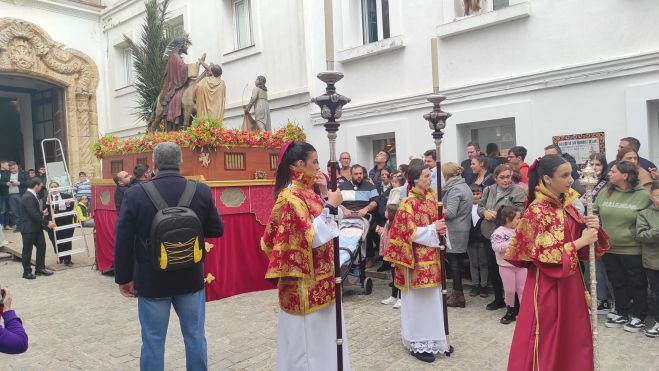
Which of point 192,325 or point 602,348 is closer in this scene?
point 192,325

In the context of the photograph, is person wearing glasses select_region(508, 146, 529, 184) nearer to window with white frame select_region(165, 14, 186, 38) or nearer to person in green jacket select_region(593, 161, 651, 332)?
person in green jacket select_region(593, 161, 651, 332)

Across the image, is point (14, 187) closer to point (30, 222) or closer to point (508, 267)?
point (30, 222)

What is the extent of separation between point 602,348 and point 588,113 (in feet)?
12.4

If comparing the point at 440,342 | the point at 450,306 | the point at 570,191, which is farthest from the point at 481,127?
the point at 570,191

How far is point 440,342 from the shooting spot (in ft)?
15.9

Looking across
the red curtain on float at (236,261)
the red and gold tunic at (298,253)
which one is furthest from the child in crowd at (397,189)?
A: the red and gold tunic at (298,253)

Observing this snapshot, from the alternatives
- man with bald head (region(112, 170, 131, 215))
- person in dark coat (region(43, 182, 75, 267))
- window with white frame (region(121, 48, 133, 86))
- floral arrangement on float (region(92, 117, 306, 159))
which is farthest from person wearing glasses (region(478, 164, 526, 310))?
window with white frame (region(121, 48, 133, 86))

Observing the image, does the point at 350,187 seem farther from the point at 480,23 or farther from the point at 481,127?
the point at 480,23

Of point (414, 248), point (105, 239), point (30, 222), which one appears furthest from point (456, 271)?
point (30, 222)

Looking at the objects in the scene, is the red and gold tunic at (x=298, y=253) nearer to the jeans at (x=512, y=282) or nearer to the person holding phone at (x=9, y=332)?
the person holding phone at (x=9, y=332)

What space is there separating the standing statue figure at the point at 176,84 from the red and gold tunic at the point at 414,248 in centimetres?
532

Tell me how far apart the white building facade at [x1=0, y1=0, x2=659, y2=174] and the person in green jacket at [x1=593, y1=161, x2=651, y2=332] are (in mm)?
1880

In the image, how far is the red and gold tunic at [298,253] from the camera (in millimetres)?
3604

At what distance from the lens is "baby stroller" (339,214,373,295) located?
23.3 feet
